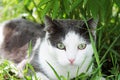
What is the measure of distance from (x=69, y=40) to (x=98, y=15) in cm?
52

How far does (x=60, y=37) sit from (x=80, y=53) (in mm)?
223

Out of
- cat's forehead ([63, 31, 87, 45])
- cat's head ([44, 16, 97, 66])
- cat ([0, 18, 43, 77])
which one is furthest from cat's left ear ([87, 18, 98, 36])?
cat ([0, 18, 43, 77])

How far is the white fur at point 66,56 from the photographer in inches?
118

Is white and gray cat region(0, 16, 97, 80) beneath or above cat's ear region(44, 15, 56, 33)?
beneath

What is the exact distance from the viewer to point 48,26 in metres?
3.16

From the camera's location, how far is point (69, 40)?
3008mm

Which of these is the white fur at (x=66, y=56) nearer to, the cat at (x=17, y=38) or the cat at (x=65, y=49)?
the cat at (x=65, y=49)

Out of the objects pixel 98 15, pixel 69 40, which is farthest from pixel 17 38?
pixel 69 40

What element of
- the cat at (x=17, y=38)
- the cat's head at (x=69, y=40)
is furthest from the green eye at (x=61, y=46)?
the cat at (x=17, y=38)

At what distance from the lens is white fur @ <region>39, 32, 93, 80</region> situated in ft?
9.80

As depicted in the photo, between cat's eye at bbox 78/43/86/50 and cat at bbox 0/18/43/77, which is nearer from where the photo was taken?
cat's eye at bbox 78/43/86/50

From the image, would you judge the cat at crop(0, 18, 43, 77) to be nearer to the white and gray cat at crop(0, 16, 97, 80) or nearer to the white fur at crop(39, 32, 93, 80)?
the white and gray cat at crop(0, 16, 97, 80)

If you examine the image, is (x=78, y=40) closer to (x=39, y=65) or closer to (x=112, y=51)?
(x=39, y=65)

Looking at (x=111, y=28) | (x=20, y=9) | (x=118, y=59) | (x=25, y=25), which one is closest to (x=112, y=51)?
(x=118, y=59)
